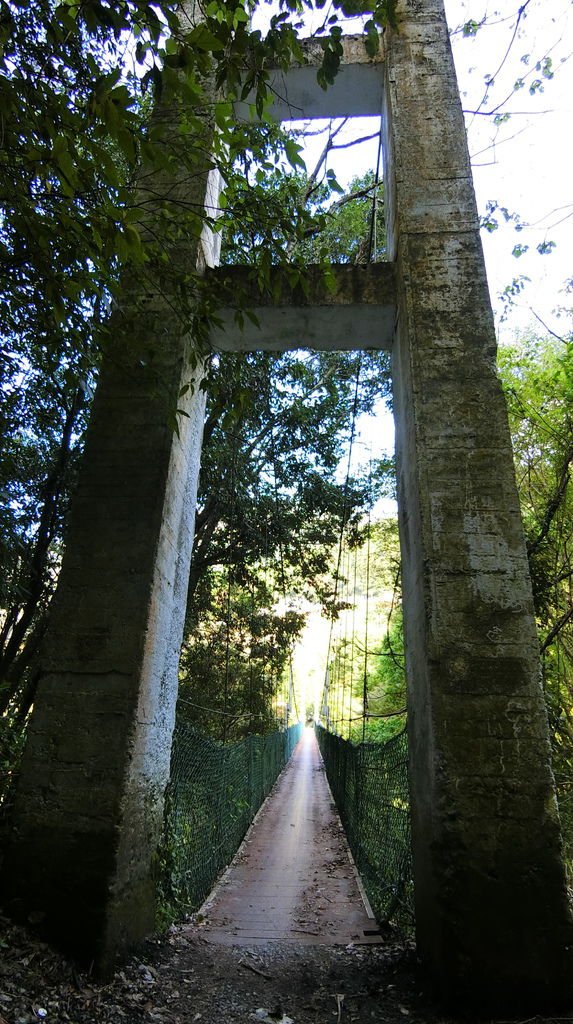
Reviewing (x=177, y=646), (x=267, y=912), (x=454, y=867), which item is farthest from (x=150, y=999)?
(x=267, y=912)

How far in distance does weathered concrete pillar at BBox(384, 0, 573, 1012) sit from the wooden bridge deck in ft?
3.97

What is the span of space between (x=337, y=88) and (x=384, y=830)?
18.5 feet

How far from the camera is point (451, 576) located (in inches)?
105

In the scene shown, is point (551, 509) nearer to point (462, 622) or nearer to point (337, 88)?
point (462, 622)

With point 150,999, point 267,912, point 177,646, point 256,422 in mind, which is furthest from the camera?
point 256,422

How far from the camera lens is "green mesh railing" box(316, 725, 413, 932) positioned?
11.1ft

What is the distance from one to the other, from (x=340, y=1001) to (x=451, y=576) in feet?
5.88

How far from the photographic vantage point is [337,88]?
4.40 meters

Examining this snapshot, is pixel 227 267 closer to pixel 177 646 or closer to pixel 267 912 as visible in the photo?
pixel 177 646

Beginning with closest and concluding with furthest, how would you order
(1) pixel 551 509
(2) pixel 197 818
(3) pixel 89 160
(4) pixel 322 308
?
(3) pixel 89 160, (4) pixel 322 308, (2) pixel 197 818, (1) pixel 551 509

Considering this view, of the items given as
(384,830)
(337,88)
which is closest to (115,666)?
(384,830)

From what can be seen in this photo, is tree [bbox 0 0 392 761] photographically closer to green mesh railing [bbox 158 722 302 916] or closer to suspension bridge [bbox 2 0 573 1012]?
suspension bridge [bbox 2 0 573 1012]

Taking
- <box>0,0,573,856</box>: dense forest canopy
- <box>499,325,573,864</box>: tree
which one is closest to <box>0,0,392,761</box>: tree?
<box>0,0,573,856</box>: dense forest canopy

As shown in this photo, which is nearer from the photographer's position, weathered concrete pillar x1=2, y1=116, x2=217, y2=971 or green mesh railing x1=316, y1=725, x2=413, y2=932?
weathered concrete pillar x1=2, y1=116, x2=217, y2=971
